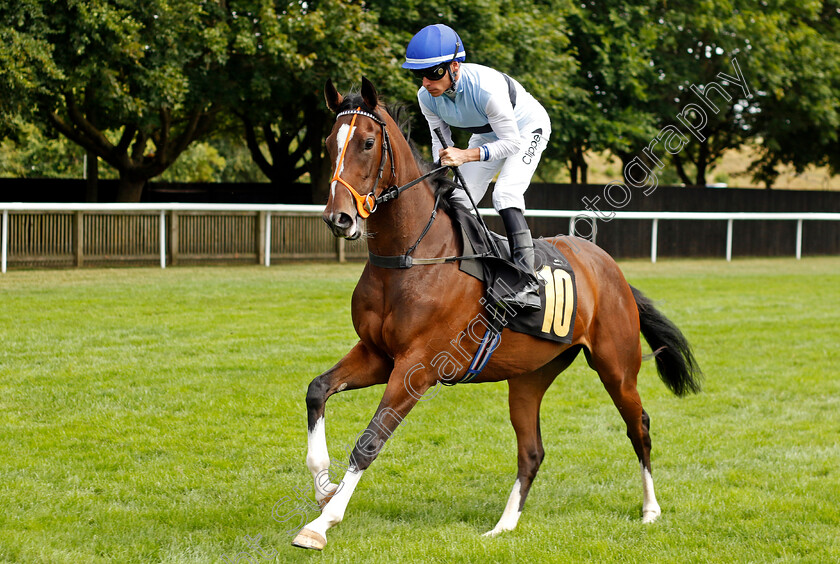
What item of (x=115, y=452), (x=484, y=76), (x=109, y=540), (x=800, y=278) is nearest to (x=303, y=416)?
(x=115, y=452)

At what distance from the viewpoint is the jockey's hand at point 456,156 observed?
14.3 ft

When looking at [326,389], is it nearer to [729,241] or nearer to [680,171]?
[729,241]

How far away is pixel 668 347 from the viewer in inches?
227

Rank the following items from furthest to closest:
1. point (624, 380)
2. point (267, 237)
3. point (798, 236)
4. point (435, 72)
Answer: point (798, 236) → point (267, 237) → point (624, 380) → point (435, 72)

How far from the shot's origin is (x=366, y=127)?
13.0 ft

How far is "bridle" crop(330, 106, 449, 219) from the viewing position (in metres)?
3.83

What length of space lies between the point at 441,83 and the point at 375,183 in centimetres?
71

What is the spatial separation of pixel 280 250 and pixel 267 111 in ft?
13.7

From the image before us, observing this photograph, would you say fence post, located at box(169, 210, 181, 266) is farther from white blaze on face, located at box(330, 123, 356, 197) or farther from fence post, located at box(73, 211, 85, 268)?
white blaze on face, located at box(330, 123, 356, 197)

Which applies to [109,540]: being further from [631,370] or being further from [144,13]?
[144,13]

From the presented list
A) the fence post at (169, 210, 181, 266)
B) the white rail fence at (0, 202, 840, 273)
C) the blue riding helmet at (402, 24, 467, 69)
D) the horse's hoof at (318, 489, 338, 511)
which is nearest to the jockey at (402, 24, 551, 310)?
A: the blue riding helmet at (402, 24, 467, 69)

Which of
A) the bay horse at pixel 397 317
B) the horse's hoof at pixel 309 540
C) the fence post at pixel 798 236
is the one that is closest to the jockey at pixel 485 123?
the bay horse at pixel 397 317

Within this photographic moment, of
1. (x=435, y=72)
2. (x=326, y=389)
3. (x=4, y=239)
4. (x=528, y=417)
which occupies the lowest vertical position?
(x=528, y=417)

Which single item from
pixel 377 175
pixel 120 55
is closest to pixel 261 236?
pixel 120 55
